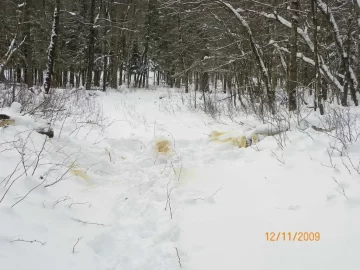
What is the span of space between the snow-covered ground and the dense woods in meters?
3.38

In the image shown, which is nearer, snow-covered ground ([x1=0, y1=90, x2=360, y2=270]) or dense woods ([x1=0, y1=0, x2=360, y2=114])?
snow-covered ground ([x1=0, y1=90, x2=360, y2=270])

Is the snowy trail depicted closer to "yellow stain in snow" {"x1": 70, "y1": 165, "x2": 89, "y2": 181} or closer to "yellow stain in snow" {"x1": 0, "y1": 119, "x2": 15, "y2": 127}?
"yellow stain in snow" {"x1": 70, "y1": 165, "x2": 89, "y2": 181}

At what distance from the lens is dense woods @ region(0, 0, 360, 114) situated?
8250 millimetres

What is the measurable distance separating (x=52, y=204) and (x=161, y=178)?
1.60 m

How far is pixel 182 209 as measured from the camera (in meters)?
3.21

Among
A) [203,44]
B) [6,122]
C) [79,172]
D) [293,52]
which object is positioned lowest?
[79,172]

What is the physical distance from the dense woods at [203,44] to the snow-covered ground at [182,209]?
3.38m
